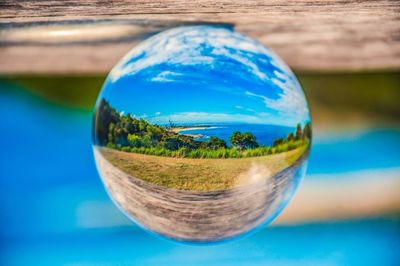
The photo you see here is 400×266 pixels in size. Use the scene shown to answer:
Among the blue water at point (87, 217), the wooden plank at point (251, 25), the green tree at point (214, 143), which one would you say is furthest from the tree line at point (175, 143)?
the blue water at point (87, 217)

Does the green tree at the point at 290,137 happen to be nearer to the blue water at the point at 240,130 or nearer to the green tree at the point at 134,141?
the blue water at the point at 240,130

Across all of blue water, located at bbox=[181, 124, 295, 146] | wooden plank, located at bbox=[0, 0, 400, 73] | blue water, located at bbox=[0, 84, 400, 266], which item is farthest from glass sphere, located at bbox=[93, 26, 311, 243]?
blue water, located at bbox=[0, 84, 400, 266]

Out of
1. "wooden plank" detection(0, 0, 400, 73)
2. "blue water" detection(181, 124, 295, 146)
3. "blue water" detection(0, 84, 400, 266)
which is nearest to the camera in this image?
"blue water" detection(181, 124, 295, 146)

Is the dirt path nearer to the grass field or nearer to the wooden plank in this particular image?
the grass field

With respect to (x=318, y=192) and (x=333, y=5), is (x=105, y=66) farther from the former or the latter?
(x=318, y=192)

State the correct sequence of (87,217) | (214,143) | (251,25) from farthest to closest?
1. (87,217)
2. (251,25)
3. (214,143)

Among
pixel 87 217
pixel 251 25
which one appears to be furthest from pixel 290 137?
pixel 87 217

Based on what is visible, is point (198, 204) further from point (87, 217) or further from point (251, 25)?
point (87, 217)
